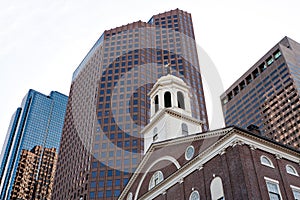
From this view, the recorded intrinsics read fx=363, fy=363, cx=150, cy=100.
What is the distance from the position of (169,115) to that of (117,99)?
69644 mm

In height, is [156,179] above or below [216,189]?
above

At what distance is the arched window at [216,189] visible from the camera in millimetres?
28609

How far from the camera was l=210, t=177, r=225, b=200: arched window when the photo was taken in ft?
93.9

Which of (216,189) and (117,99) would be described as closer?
(216,189)

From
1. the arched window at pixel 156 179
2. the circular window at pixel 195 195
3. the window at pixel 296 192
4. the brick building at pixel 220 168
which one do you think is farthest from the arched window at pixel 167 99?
the window at pixel 296 192

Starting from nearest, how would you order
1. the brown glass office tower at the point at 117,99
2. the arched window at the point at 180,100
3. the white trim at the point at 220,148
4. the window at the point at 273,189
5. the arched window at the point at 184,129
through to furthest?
the window at the point at 273,189 < the white trim at the point at 220,148 < the arched window at the point at 184,129 < the arched window at the point at 180,100 < the brown glass office tower at the point at 117,99

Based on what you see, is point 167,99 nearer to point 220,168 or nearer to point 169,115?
point 169,115

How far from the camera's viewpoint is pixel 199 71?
5084 inches

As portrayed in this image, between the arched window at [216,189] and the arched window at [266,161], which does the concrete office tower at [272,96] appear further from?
the arched window at [216,189]

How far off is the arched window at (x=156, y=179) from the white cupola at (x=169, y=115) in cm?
560

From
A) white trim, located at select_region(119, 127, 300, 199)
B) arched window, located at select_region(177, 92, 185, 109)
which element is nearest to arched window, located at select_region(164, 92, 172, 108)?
arched window, located at select_region(177, 92, 185, 109)

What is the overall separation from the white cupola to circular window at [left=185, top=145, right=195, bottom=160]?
26.2 ft

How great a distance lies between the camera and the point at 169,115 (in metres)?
44.9

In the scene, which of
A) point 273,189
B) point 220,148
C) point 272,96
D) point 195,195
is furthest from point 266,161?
point 272,96
